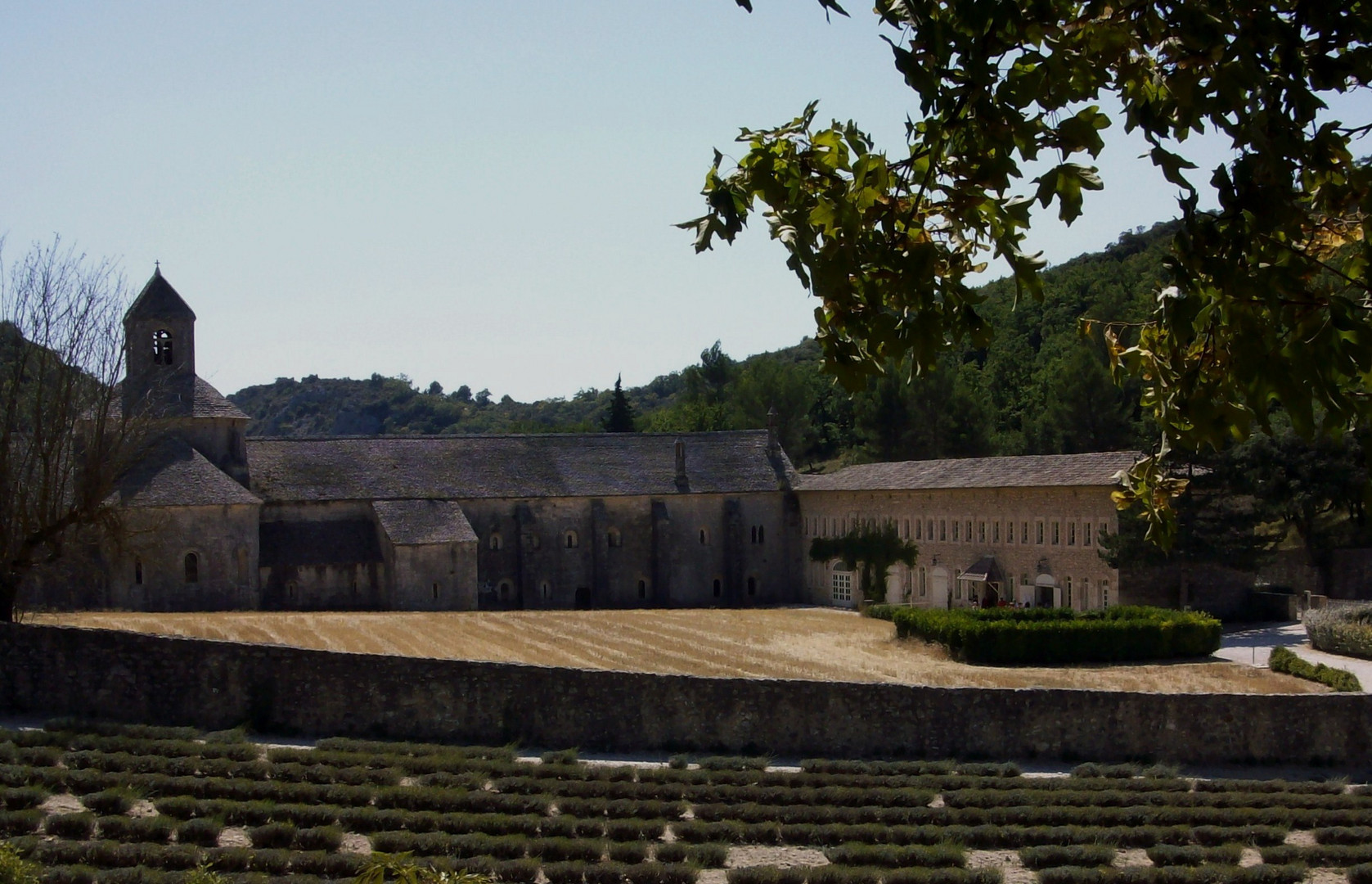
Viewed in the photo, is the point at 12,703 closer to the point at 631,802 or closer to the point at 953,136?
the point at 631,802

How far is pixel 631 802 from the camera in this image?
20.6 m

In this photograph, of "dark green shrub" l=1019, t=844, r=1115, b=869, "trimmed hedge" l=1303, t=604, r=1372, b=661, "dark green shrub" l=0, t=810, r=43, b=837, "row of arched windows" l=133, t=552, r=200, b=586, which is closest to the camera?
"dark green shrub" l=0, t=810, r=43, b=837

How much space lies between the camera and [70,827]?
1727cm

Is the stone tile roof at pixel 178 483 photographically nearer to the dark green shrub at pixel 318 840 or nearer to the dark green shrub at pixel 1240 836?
the dark green shrub at pixel 318 840

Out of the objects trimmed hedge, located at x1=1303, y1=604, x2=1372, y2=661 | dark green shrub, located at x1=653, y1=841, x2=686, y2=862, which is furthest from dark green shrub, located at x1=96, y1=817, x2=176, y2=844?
trimmed hedge, located at x1=1303, y1=604, x2=1372, y2=661

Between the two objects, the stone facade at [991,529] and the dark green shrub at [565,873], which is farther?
the stone facade at [991,529]

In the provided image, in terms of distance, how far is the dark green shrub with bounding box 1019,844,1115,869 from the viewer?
714 inches

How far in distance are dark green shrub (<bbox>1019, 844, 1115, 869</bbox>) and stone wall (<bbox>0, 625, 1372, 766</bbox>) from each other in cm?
827

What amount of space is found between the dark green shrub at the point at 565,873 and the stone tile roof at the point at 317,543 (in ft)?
118

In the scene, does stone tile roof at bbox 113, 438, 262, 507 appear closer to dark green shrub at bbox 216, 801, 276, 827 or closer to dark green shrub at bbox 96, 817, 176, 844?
dark green shrub at bbox 216, 801, 276, 827

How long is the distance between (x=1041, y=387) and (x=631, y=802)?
201 feet

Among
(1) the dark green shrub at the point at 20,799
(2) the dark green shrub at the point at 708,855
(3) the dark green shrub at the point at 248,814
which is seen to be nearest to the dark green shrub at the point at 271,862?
(3) the dark green shrub at the point at 248,814

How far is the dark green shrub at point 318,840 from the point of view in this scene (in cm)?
1755

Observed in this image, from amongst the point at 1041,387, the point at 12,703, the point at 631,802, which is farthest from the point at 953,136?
the point at 1041,387
